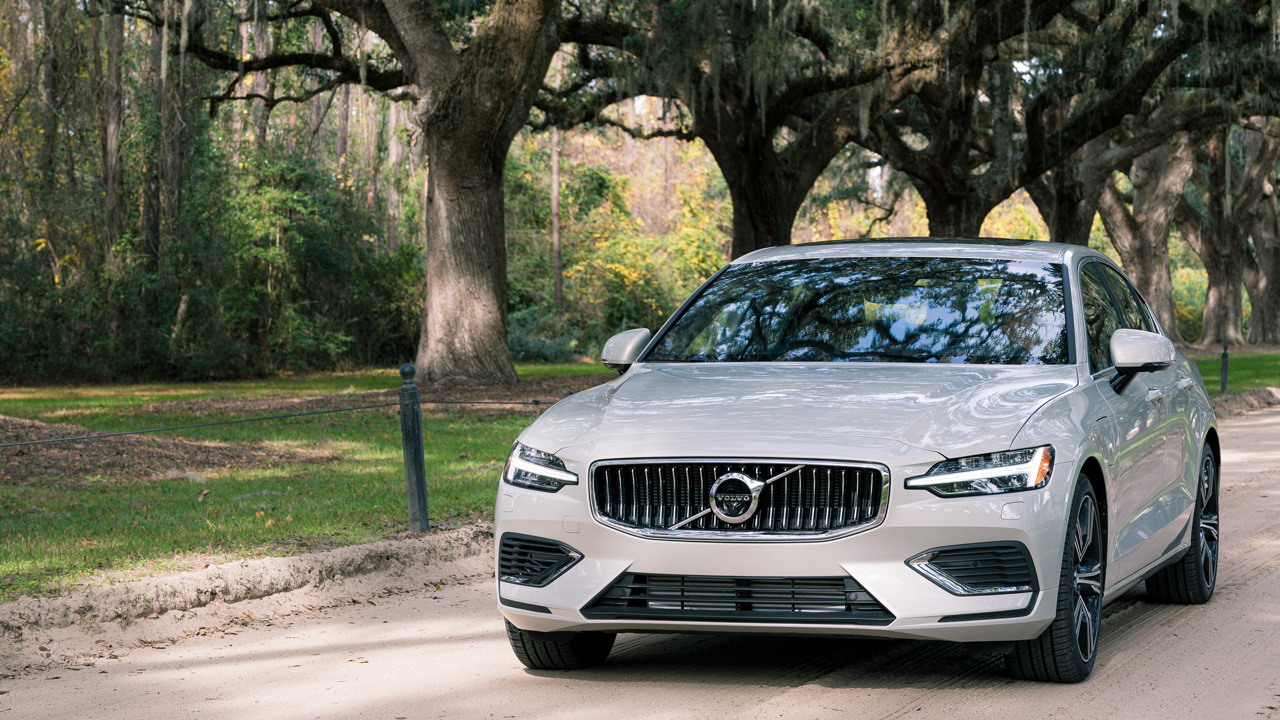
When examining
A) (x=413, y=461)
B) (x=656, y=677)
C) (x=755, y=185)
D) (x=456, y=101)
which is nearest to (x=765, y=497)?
(x=656, y=677)

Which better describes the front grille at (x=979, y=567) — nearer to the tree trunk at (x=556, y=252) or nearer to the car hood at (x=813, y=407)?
the car hood at (x=813, y=407)

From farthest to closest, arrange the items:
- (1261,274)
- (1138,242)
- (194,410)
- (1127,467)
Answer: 1. (1261,274)
2. (1138,242)
3. (194,410)
4. (1127,467)

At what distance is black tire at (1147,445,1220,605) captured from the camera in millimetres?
7176

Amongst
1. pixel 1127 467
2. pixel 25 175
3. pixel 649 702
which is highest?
pixel 25 175

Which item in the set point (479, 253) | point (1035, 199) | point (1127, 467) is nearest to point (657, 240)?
point (1035, 199)

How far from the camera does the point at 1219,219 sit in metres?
45.4

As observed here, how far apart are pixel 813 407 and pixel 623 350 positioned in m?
1.47

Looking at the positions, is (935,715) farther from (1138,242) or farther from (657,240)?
(657,240)

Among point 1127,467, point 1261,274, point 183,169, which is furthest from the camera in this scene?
point 1261,274

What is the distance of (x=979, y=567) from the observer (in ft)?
16.4

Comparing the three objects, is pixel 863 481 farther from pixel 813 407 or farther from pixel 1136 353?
pixel 1136 353

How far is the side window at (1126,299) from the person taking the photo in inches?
283

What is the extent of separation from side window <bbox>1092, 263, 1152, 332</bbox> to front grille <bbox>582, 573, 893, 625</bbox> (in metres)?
2.94

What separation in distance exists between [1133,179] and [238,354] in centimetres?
2690
